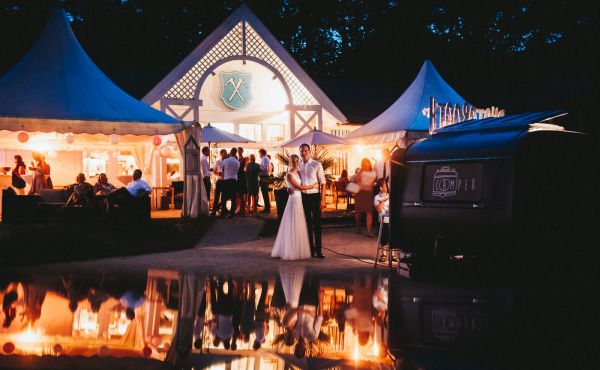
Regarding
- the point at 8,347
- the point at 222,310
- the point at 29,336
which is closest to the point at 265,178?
the point at 222,310

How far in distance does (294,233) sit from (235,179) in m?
6.41

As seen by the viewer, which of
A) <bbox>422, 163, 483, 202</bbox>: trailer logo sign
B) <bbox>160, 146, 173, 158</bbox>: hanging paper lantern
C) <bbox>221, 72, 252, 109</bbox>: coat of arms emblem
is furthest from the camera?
<bbox>221, 72, 252, 109</bbox>: coat of arms emblem

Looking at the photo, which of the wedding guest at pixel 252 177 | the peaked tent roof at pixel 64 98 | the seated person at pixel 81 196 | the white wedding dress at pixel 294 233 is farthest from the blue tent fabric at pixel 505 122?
the wedding guest at pixel 252 177

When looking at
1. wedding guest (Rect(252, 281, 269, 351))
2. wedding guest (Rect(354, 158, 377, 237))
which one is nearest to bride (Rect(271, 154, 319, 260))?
wedding guest (Rect(252, 281, 269, 351))

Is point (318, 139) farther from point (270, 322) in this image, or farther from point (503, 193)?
point (270, 322)

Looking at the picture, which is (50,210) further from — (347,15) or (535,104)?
(347,15)

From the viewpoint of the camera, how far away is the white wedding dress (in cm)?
1181

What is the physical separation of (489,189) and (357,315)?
8.61ft

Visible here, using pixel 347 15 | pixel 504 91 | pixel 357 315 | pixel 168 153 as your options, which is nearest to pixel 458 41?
pixel 347 15

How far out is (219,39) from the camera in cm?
2298

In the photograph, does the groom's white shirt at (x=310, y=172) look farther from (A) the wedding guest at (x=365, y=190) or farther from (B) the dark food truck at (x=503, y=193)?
(A) the wedding guest at (x=365, y=190)

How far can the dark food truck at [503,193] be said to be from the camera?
8344mm

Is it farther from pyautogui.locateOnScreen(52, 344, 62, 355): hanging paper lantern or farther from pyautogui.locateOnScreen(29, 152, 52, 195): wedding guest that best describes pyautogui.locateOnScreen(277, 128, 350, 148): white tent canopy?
pyautogui.locateOnScreen(52, 344, 62, 355): hanging paper lantern

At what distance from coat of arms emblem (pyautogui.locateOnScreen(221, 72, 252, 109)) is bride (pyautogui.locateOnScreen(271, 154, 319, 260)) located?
12.0m
